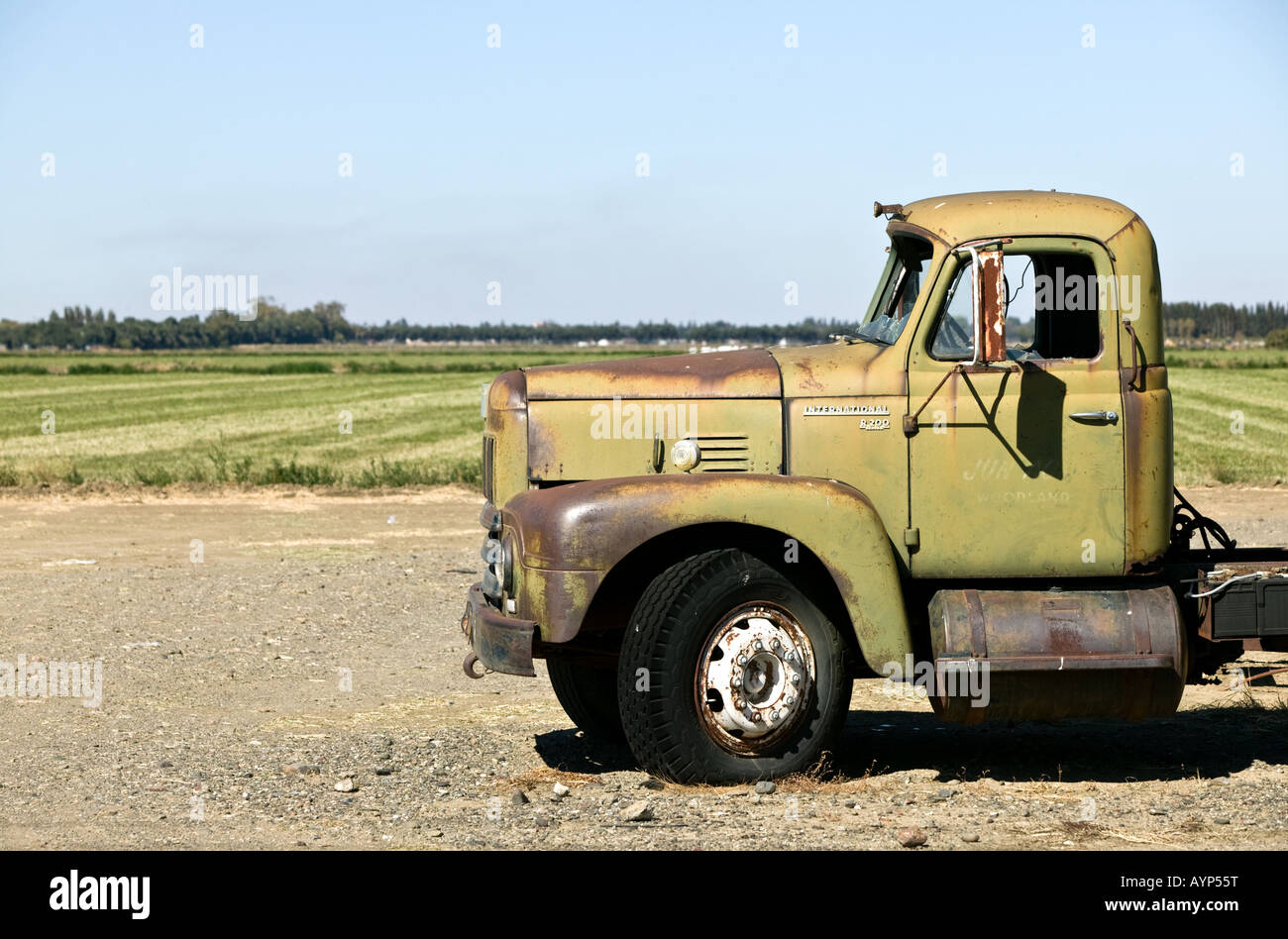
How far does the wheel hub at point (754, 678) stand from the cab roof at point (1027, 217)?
2.11 metres

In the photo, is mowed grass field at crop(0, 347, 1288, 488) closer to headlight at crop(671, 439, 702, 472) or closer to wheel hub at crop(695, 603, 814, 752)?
headlight at crop(671, 439, 702, 472)

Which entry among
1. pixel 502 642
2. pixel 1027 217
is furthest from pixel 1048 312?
pixel 502 642

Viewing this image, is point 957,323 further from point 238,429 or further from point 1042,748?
point 238,429

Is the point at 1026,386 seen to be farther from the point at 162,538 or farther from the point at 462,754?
the point at 162,538

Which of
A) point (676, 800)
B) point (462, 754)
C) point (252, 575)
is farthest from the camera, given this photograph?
point (252, 575)

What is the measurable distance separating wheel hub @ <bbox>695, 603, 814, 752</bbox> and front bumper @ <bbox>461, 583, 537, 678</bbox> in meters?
0.82

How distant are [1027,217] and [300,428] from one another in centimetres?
3302

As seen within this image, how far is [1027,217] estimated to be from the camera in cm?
736

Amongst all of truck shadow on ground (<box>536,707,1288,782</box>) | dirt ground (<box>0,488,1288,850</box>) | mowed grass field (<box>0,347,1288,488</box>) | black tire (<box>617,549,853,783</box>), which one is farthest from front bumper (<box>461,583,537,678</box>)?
mowed grass field (<box>0,347,1288,488</box>)

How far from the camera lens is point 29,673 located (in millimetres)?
10227

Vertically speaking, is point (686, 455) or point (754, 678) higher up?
point (686, 455)

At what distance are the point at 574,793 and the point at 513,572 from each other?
111 centimetres

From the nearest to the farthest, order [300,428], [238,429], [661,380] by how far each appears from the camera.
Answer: [661,380], [238,429], [300,428]

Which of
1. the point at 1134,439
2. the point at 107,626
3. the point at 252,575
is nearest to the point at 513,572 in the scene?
the point at 1134,439
